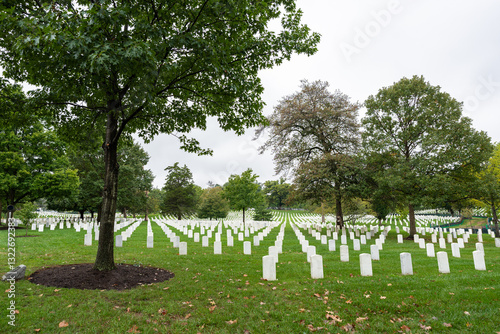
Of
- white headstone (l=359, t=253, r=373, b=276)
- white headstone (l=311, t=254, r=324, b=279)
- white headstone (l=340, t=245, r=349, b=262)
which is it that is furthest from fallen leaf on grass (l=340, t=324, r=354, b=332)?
white headstone (l=340, t=245, r=349, b=262)

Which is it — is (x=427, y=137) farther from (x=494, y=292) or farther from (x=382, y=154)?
(x=494, y=292)

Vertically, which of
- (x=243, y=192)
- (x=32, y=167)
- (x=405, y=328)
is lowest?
(x=405, y=328)

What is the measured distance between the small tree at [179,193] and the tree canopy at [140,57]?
1253 inches

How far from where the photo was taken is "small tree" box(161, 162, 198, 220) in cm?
4028

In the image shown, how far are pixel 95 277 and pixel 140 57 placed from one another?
190 inches

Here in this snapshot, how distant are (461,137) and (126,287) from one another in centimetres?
2129

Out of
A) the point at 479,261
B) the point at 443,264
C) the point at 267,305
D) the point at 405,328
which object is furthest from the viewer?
the point at 479,261

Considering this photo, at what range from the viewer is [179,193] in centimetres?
4041

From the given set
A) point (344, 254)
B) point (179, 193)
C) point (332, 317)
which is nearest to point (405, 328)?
point (332, 317)

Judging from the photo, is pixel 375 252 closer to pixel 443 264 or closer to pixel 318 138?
pixel 443 264

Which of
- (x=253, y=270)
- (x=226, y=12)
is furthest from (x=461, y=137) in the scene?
(x=226, y=12)

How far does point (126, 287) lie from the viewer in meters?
5.71

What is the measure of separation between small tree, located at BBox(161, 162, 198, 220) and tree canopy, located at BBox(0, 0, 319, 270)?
3182cm

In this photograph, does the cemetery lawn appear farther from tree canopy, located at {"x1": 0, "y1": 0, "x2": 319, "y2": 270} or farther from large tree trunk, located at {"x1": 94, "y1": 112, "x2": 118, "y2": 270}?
tree canopy, located at {"x1": 0, "y1": 0, "x2": 319, "y2": 270}
